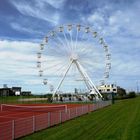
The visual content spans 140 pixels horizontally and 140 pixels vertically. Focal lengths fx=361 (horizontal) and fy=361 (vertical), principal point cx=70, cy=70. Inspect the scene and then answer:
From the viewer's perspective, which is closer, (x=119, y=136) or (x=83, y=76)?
(x=119, y=136)

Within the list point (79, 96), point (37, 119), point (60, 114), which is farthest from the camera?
point (79, 96)

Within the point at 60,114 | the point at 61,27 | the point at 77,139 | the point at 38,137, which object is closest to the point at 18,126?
the point at 38,137

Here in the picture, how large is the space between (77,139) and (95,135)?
1.76m

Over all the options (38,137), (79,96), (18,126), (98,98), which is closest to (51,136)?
(38,137)

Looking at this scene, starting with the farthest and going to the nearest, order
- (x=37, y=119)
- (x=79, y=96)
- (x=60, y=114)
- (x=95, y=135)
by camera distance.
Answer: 1. (x=79, y=96)
2. (x=60, y=114)
3. (x=37, y=119)
4. (x=95, y=135)

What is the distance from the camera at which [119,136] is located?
18078 mm

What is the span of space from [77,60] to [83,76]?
11.3ft

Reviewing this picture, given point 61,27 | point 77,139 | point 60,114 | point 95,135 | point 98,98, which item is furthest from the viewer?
point 98,98

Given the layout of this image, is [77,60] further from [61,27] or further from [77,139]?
[77,139]

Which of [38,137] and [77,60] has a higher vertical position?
[77,60]

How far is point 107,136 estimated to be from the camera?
Result: 59.9 feet

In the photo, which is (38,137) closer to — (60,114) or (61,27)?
(60,114)

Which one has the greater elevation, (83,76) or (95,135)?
(83,76)

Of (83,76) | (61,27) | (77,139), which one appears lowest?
(77,139)
